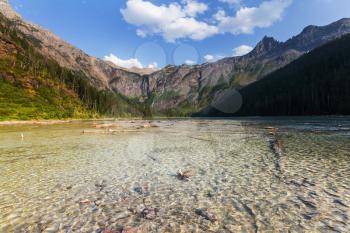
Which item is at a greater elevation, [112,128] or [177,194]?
[112,128]

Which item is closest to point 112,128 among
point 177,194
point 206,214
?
point 177,194

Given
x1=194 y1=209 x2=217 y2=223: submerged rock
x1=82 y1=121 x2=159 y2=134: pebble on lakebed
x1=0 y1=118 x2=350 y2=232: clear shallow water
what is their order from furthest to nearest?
x1=82 y1=121 x2=159 y2=134: pebble on lakebed
x1=194 y1=209 x2=217 y2=223: submerged rock
x1=0 y1=118 x2=350 y2=232: clear shallow water

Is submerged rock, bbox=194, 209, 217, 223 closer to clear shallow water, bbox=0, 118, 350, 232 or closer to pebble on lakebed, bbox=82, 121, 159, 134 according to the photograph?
clear shallow water, bbox=0, 118, 350, 232

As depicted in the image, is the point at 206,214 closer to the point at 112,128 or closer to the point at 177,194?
the point at 177,194

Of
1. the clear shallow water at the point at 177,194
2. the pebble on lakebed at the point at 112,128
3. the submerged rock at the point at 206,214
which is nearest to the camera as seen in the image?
the clear shallow water at the point at 177,194

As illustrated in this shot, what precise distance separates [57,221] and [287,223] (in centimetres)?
1028

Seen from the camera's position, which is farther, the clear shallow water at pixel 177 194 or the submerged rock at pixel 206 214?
the submerged rock at pixel 206 214

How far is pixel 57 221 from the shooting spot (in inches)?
498

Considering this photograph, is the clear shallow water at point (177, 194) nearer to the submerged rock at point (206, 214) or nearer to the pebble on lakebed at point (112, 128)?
the submerged rock at point (206, 214)

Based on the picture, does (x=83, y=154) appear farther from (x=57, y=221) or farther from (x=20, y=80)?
(x=20, y=80)

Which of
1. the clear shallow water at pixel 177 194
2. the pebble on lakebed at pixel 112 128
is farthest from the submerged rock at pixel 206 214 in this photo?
the pebble on lakebed at pixel 112 128

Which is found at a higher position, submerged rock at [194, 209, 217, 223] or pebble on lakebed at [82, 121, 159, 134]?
pebble on lakebed at [82, 121, 159, 134]

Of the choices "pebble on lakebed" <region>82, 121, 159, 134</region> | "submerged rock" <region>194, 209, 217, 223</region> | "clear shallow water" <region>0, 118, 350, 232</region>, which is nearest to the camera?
"clear shallow water" <region>0, 118, 350, 232</region>

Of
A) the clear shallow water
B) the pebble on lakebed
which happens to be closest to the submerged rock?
the clear shallow water
